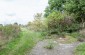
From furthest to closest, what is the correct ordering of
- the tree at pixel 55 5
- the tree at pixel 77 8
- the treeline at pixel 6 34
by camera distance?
1. the tree at pixel 55 5
2. the tree at pixel 77 8
3. the treeline at pixel 6 34

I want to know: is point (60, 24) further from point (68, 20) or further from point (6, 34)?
point (6, 34)

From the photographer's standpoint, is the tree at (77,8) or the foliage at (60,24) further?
the tree at (77,8)

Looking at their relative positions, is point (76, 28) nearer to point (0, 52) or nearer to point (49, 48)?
point (49, 48)

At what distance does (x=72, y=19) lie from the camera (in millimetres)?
54438

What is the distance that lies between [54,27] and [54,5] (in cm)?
2774

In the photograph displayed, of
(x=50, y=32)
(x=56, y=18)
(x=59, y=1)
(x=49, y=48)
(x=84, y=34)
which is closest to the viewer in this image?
(x=49, y=48)

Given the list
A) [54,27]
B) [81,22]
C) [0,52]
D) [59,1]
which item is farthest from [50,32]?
[59,1]

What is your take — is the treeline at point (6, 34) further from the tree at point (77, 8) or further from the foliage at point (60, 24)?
the tree at point (77, 8)

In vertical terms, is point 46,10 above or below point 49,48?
above

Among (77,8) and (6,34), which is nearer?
(6,34)

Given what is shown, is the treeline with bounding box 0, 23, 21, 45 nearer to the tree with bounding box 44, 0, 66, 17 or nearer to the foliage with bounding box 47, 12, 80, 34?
the foliage with bounding box 47, 12, 80, 34

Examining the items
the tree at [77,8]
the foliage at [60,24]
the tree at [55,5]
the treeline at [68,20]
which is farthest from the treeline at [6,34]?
the tree at [55,5]

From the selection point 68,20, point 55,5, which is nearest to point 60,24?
point 68,20

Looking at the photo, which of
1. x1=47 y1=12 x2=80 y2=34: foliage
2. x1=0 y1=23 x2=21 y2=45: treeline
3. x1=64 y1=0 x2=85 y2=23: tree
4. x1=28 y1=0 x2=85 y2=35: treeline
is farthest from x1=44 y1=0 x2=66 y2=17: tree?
x1=0 y1=23 x2=21 y2=45: treeline
